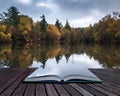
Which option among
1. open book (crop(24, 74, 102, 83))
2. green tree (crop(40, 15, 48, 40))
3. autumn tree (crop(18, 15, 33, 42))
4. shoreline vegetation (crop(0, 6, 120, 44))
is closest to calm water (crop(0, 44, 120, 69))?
open book (crop(24, 74, 102, 83))

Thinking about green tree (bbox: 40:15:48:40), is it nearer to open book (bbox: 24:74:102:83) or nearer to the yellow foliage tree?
the yellow foliage tree

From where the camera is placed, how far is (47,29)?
8281cm

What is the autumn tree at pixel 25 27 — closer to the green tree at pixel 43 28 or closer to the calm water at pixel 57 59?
the green tree at pixel 43 28

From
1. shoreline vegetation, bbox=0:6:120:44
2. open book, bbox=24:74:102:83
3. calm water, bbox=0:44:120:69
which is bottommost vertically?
open book, bbox=24:74:102:83

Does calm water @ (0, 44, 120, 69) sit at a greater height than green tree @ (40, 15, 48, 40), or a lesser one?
lesser

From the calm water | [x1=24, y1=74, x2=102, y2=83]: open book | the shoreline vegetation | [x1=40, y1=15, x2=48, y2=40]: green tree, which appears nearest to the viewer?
[x1=24, y1=74, x2=102, y2=83]: open book

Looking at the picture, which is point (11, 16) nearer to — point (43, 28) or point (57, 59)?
point (43, 28)

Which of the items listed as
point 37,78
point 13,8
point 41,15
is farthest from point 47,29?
point 37,78

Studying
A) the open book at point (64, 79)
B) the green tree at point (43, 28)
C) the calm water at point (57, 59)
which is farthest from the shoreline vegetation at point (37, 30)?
the open book at point (64, 79)

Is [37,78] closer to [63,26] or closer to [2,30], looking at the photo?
[2,30]

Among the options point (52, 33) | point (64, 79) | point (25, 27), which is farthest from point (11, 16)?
point (64, 79)

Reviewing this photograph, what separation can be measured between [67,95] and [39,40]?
237 ft

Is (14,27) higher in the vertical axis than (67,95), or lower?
higher

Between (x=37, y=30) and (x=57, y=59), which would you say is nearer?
(x=57, y=59)
